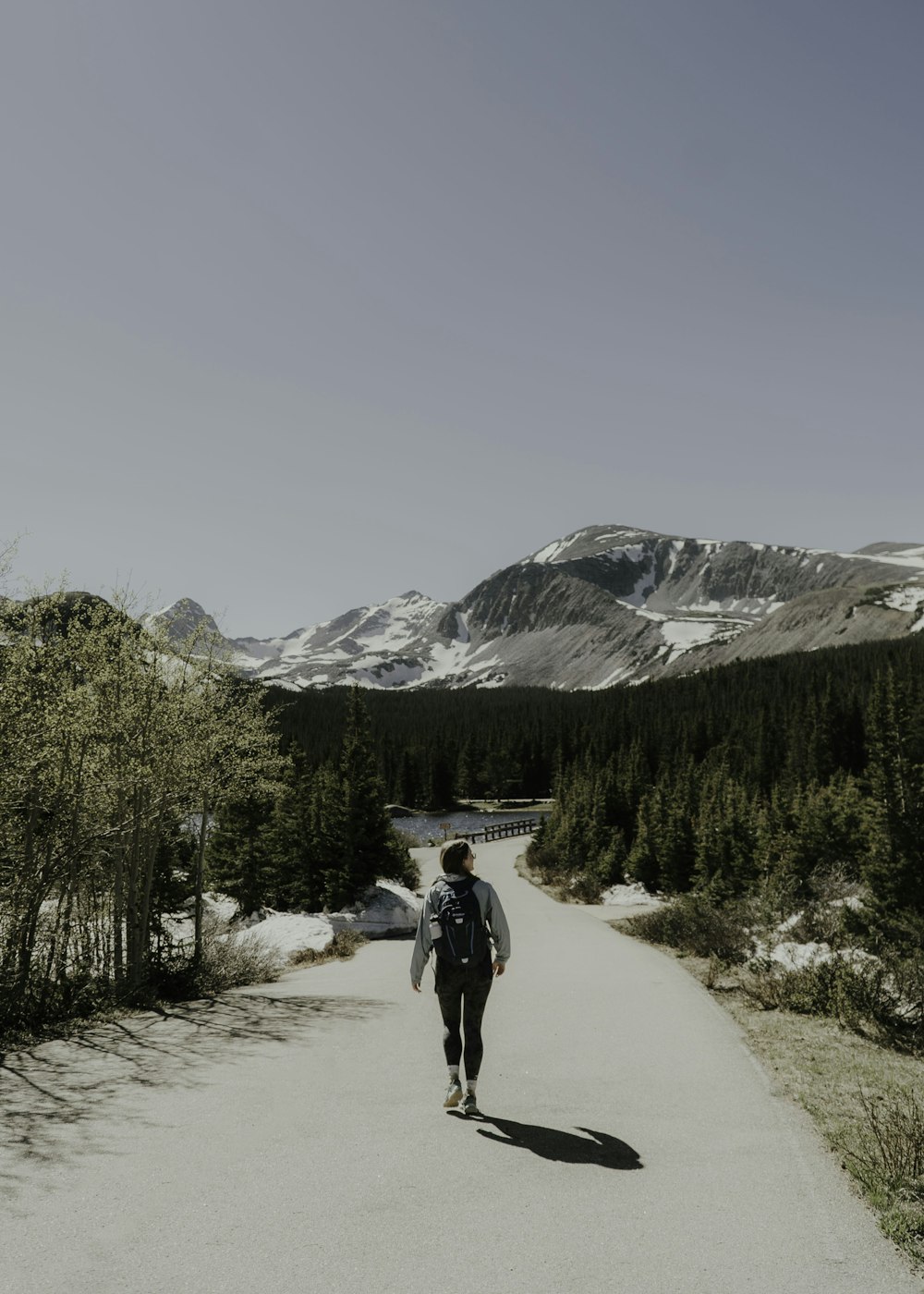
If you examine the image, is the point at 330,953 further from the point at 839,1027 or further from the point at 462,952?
the point at 462,952

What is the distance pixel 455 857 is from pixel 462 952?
74 centimetres

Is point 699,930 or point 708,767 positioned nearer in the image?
point 699,930

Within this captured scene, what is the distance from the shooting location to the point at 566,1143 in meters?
5.09

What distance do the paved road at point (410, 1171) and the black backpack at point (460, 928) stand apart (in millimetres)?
1169

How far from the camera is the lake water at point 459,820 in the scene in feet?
303

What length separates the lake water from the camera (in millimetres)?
92312

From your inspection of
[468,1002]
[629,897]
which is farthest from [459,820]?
[468,1002]

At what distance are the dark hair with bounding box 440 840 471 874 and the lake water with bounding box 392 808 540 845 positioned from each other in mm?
79916

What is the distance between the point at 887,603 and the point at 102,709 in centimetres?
21080

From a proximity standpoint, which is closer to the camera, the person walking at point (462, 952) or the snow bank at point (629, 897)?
the person walking at point (462, 952)

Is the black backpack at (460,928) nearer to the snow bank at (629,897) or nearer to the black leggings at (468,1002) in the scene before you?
the black leggings at (468,1002)

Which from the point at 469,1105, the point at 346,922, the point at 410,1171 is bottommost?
the point at 346,922

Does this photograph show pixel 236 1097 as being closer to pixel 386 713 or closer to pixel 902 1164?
pixel 902 1164

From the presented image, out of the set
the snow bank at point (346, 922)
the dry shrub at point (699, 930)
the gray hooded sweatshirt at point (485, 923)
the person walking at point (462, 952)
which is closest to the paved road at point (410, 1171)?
the person walking at point (462, 952)
